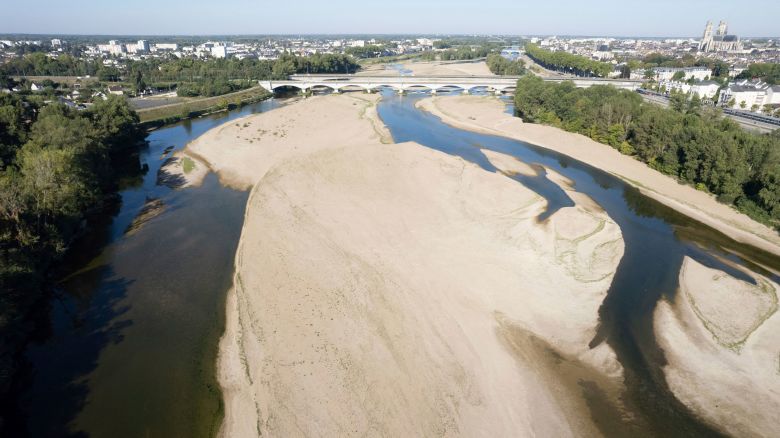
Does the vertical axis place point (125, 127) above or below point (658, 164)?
above

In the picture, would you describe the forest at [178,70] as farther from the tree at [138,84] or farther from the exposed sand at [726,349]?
the exposed sand at [726,349]

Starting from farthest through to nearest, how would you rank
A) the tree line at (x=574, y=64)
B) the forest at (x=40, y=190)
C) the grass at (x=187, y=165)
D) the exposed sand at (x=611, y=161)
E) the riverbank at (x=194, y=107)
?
1. the tree line at (x=574, y=64)
2. the riverbank at (x=194, y=107)
3. the grass at (x=187, y=165)
4. the exposed sand at (x=611, y=161)
5. the forest at (x=40, y=190)

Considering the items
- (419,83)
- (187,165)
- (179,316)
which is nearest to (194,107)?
(187,165)

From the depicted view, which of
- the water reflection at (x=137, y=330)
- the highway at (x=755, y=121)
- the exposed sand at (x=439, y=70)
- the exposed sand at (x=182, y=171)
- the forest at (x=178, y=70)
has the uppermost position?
the forest at (x=178, y=70)

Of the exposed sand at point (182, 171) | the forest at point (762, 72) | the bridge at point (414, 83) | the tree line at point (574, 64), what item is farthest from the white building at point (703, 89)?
the exposed sand at point (182, 171)

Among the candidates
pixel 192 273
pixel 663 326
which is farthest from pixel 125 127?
pixel 663 326

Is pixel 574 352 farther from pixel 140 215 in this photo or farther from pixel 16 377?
pixel 140 215

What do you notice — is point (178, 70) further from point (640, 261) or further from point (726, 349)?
point (726, 349)
